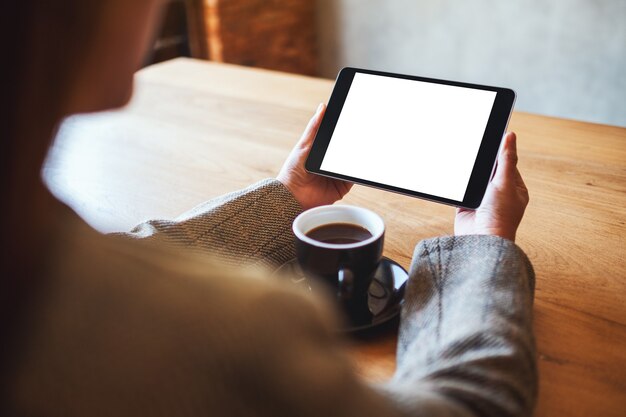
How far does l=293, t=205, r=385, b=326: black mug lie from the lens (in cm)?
54

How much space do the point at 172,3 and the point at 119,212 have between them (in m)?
2.18

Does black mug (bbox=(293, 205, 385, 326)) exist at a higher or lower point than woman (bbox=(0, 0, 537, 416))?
lower

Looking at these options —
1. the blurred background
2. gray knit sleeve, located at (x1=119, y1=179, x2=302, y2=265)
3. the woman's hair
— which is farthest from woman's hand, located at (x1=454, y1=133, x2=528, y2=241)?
the blurred background

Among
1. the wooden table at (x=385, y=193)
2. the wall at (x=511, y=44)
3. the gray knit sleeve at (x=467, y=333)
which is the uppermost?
the gray knit sleeve at (x=467, y=333)

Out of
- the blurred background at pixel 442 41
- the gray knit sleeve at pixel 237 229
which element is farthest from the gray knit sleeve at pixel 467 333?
the blurred background at pixel 442 41

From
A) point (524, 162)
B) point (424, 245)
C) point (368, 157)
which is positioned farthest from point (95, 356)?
point (524, 162)

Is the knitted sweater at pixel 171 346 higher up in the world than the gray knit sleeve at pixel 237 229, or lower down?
higher up

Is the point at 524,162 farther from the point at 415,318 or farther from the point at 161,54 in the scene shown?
the point at 161,54

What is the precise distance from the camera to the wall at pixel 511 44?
7.68 feet

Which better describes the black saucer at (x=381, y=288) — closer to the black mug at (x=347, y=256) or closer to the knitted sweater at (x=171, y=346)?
the black mug at (x=347, y=256)

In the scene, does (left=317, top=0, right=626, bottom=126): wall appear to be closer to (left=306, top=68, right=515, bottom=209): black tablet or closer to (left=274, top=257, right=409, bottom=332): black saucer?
(left=306, top=68, right=515, bottom=209): black tablet

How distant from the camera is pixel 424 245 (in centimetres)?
61

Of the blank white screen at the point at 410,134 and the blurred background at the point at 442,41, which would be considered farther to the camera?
the blurred background at the point at 442,41

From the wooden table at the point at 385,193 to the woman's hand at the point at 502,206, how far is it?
7 cm
